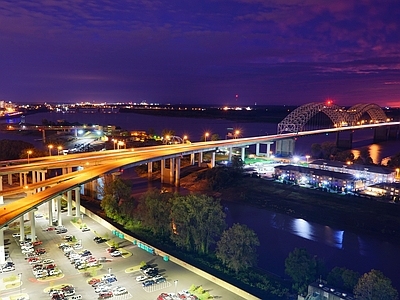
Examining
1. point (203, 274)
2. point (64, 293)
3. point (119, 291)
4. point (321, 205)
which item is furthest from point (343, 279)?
point (321, 205)

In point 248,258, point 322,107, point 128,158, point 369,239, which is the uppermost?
point 322,107

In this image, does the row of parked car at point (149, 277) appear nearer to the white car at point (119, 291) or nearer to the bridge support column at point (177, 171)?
the white car at point (119, 291)

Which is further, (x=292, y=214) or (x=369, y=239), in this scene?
(x=292, y=214)

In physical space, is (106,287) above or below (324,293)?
below

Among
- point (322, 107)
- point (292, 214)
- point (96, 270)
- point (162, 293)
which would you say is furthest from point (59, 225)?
point (322, 107)

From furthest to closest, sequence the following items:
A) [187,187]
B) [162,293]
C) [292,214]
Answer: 1. [187,187]
2. [292,214]
3. [162,293]

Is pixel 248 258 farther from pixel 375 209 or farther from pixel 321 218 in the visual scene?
pixel 375 209

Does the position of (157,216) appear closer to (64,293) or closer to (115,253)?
(115,253)
